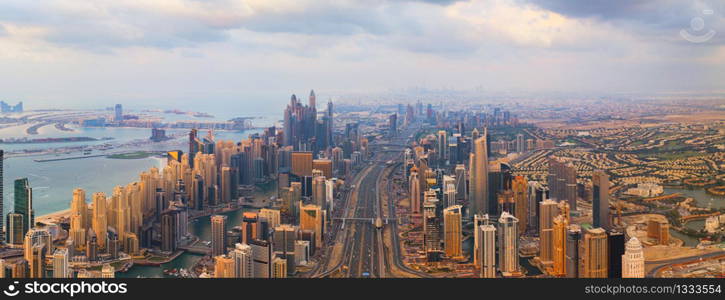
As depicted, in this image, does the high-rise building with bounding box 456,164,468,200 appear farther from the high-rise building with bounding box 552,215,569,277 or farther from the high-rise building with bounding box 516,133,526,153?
the high-rise building with bounding box 552,215,569,277

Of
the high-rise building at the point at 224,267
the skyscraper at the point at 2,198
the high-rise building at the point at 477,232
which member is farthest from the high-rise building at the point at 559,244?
the skyscraper at the point at 2,198

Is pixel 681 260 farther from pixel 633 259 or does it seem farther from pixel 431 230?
pixel 431 230

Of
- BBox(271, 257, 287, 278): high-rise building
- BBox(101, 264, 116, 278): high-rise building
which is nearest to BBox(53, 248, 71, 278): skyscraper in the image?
BBox(101, 264, 116, 278): high-rise building

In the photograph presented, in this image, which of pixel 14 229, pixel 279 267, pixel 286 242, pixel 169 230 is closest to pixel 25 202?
pixel 14 229

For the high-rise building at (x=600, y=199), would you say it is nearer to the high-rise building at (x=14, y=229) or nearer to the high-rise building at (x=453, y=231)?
the high-rise building at (x=453, y=231)

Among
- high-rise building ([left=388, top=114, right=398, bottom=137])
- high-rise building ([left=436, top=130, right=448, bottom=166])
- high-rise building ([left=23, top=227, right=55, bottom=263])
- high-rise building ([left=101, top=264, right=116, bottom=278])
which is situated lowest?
high-rise building ([left=101, top=264, right=116, bottom=278])

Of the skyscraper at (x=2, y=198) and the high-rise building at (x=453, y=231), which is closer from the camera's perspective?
the high-rise building at (x=453, y=231)
